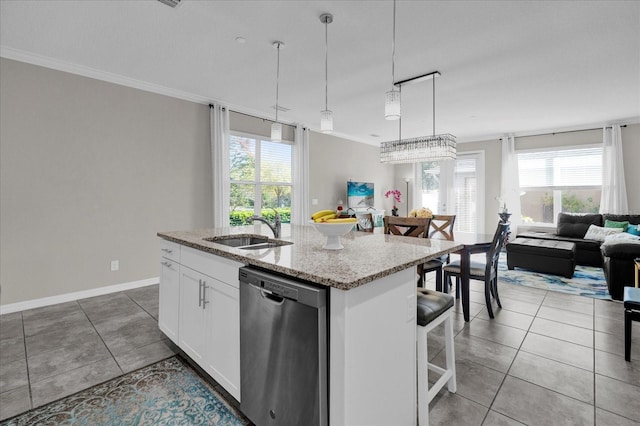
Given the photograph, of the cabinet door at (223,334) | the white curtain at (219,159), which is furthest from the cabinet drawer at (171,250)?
the white curtain at (219,159)

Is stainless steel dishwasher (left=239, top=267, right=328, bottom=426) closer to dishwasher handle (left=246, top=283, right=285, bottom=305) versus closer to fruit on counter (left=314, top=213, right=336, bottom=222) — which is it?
dishwasher handle (left=246, top=283, right=285, bottom=305)

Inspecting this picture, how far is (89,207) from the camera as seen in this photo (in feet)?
11.7

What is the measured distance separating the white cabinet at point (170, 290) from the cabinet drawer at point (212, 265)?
0.53ft

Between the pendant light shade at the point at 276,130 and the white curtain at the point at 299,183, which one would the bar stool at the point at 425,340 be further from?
the white curtain at the point at 299,183

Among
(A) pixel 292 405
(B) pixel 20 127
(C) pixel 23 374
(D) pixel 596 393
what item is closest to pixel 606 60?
(D) pixel 596 393

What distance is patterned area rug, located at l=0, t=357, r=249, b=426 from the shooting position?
1612 millimetres

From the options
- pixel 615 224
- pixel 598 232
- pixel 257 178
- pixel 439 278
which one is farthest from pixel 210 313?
pixel 615 224

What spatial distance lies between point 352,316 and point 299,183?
4825 mm

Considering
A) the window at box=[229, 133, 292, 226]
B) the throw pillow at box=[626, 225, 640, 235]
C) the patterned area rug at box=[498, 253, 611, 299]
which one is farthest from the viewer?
the window at box=[229, 133, 292, 226]

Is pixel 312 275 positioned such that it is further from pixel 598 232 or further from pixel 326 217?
pixel 598 232

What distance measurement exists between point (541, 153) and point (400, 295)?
23.5 feet

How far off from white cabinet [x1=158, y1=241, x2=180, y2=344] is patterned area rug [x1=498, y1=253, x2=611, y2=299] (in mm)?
4172

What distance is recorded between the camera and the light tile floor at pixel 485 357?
5.58 ft

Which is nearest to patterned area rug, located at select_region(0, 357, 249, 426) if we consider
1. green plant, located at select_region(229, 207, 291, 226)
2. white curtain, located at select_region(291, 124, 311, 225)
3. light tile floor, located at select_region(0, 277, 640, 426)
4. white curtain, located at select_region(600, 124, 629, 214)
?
light tile floor, located at select_region(0, 277, 640, 426)
